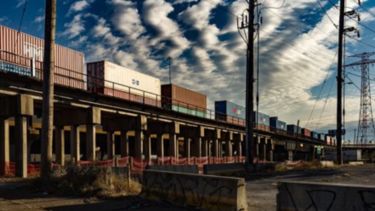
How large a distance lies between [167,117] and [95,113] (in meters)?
13.6

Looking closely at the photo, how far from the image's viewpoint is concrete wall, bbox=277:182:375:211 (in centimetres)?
808

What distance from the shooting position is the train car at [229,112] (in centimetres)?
6631

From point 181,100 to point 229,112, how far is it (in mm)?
14183

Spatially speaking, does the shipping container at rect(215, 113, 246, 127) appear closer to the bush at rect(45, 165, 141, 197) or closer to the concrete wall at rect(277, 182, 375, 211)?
the bush at rect(45, 165, 141, 197)

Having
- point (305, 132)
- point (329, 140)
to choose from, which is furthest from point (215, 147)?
point (329, 140)

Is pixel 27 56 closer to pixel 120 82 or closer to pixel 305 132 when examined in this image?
pixel 120 82

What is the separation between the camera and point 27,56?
30938 millimetres

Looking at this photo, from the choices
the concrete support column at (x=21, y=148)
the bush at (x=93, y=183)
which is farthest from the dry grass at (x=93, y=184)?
the concrete support column at (x=21, y=148)

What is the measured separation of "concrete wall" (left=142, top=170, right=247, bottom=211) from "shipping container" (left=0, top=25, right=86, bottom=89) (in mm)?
15245

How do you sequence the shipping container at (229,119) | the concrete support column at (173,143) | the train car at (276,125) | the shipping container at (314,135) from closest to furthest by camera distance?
the concrete support column at (173,143), the shipping container at (229,119), the train car at (276,125), the shipping container at (314,135)

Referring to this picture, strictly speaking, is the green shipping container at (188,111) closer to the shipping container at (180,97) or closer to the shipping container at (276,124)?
the shipping container at (180,97)

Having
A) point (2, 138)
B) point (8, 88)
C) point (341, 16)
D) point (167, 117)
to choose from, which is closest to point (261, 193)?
point (8, 88)

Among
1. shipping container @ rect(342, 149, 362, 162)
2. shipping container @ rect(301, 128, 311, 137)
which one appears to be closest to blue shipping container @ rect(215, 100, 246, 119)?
shipping container @ rect(342, 149, 362, 162)

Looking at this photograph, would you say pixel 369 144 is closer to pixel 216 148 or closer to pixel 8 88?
pixel 216 148
